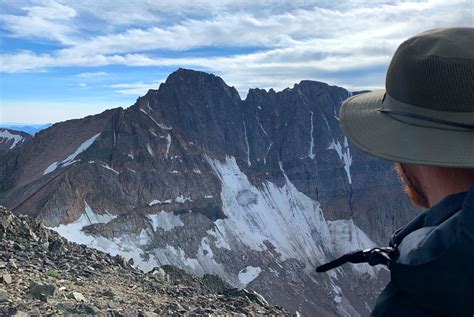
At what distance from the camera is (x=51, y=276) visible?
1620 cm

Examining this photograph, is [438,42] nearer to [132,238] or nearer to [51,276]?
[51,276]

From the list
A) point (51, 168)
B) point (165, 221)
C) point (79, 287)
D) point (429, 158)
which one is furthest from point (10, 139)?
point (429, 158)

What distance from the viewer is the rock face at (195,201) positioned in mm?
126312

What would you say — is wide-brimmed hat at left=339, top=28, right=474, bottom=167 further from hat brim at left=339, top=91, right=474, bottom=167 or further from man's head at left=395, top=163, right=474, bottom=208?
man's head at left=395, top=163, right=474, bottom=208

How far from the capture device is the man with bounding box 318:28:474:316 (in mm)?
2439

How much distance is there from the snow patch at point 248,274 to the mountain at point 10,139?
73.6 meters

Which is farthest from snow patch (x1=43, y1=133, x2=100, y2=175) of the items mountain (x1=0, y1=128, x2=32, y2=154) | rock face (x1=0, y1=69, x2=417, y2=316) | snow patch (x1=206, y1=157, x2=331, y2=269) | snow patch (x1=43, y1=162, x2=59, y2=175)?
snow patch (x1=206, y1=157, x2=331, y2=269)

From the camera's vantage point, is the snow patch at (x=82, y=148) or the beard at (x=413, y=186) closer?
the beard at (x=413, y=186)

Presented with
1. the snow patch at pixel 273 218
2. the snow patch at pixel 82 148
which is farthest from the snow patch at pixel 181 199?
the snow patch at pixel 82 148

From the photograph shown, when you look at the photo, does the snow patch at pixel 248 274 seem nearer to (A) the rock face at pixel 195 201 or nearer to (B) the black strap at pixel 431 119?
(A) the rock face at pixel 195 201

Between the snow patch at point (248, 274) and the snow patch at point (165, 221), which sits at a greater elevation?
the snow patch at point (165, 221)

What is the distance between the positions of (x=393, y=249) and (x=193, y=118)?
180927mm

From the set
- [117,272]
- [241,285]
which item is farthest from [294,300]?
[117,272]

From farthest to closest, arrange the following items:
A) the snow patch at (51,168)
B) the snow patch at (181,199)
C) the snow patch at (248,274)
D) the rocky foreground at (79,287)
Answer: the snow patch at (181,199) < the snow patch at (248,274) < the snow patch at (51,168) < the rocky foreground at (79,287)
